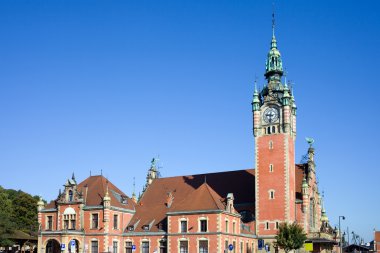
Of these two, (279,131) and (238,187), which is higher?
(279,131)

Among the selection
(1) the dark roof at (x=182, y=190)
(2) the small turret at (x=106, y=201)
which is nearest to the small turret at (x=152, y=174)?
→ (1) the dark roof at (x=182, y=190)

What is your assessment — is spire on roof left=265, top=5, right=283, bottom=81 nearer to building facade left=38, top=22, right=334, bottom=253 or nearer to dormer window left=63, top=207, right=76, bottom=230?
building facade left=38, top=22, right=334, bottom=253

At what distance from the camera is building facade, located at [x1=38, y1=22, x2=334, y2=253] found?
63.3m

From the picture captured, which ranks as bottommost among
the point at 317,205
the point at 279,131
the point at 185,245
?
the point at 185,245

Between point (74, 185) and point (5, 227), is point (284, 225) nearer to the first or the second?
point (74, 185)

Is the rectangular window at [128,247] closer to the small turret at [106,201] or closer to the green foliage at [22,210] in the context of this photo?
the small turret at [106,201]

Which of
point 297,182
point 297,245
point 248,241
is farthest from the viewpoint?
point 297,182

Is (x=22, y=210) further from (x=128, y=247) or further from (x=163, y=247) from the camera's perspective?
(x=163, y=247)

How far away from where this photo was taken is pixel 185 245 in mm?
62688

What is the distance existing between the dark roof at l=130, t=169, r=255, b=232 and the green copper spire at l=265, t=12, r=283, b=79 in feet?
44.9

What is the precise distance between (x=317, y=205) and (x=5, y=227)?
43.6 m

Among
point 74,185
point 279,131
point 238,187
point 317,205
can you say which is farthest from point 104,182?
point 317,205

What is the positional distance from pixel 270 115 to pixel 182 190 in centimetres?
1586

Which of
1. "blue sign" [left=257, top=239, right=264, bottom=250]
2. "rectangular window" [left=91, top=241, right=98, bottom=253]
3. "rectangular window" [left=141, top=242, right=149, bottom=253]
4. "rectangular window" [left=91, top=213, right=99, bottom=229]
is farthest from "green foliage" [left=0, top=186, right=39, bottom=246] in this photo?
"blue sign" [left=257, top=239, right=264, bottom=250]
